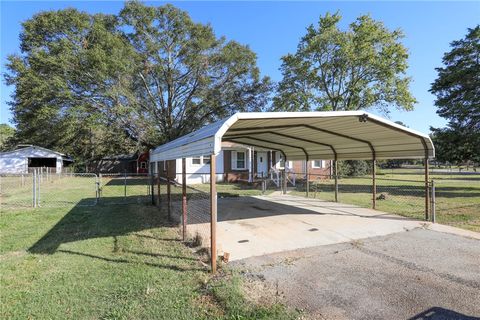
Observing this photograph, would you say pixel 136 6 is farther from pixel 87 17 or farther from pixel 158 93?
pixel 158 93

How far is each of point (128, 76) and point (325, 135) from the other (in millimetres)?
18061

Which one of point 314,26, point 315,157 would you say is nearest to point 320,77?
point 314,26

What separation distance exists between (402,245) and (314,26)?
21.7 m

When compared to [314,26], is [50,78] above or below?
below

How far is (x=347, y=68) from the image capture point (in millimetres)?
22297

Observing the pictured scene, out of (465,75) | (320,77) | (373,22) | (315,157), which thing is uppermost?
(373,22)

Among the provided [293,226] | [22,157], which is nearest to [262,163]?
[293,226]

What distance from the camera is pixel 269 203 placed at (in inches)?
444

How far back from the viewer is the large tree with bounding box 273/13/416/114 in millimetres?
21484

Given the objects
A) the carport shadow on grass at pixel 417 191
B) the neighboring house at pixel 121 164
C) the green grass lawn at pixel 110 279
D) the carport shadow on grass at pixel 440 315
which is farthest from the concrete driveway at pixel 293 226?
the neighboring house at pixel 121 164

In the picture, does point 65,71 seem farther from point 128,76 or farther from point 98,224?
point 98,224

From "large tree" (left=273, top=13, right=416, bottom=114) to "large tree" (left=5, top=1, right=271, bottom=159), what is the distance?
378 cm

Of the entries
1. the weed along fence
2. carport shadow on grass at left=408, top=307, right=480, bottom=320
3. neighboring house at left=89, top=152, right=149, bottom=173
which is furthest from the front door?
carport shadow on grass at left=408, top=307, right=480, bottom=320

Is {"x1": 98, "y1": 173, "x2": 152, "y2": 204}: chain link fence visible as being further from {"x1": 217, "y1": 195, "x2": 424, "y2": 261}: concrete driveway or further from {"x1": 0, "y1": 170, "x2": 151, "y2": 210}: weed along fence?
{"x1": 217, "y1": 195, "x2": 424, "y2": 261}: concrete driveway
